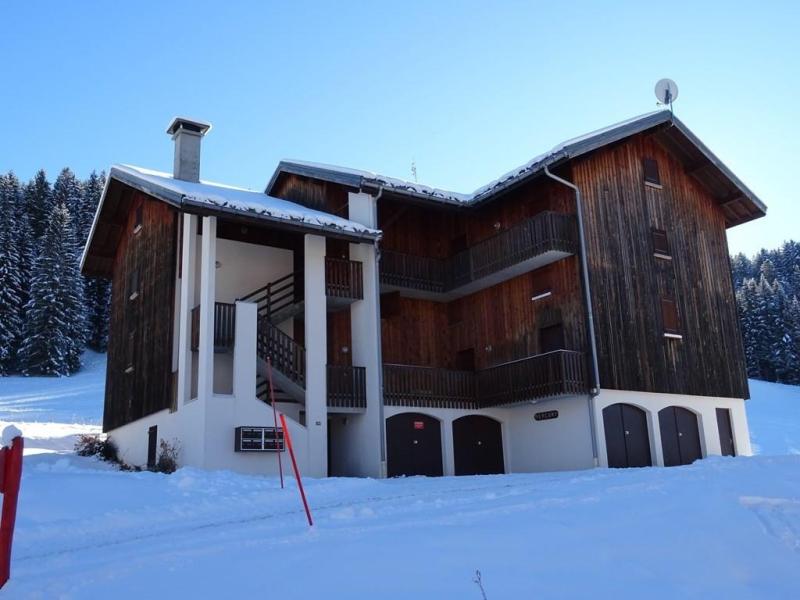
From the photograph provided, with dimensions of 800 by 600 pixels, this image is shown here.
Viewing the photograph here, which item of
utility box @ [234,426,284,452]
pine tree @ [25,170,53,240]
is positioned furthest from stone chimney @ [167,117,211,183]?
pine tree @ [25,170,53,240]

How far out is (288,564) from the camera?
290 inches

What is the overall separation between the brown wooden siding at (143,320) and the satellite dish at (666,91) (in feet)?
48.6

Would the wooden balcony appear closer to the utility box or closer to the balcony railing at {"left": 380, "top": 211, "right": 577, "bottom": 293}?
the balcony railing at {"left": 380, "top": 211, "right": 577, "bottom": 293}

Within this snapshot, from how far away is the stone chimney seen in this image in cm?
2414

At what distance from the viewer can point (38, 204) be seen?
68.7 metres

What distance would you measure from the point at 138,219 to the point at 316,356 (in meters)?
9.18

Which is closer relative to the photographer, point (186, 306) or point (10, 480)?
point (10, 480)

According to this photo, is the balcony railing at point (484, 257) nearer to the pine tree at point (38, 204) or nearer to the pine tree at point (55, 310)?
the pine tree at point (55, 310)

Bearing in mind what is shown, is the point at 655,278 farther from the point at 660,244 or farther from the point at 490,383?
the point at 490,383

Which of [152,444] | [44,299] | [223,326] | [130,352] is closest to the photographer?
[223,326]

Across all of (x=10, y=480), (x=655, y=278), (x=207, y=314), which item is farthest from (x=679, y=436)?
(x=10, y=480)

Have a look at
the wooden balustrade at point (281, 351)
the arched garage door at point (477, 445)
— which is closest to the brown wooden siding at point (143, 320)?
the wooden balustrade at point (281, 351)

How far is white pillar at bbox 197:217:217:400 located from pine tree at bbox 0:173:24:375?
3964 centimetres

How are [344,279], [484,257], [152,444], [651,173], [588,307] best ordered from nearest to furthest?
[344,279]
[588,307]
[152,444]
[484,257]
[651,173]
